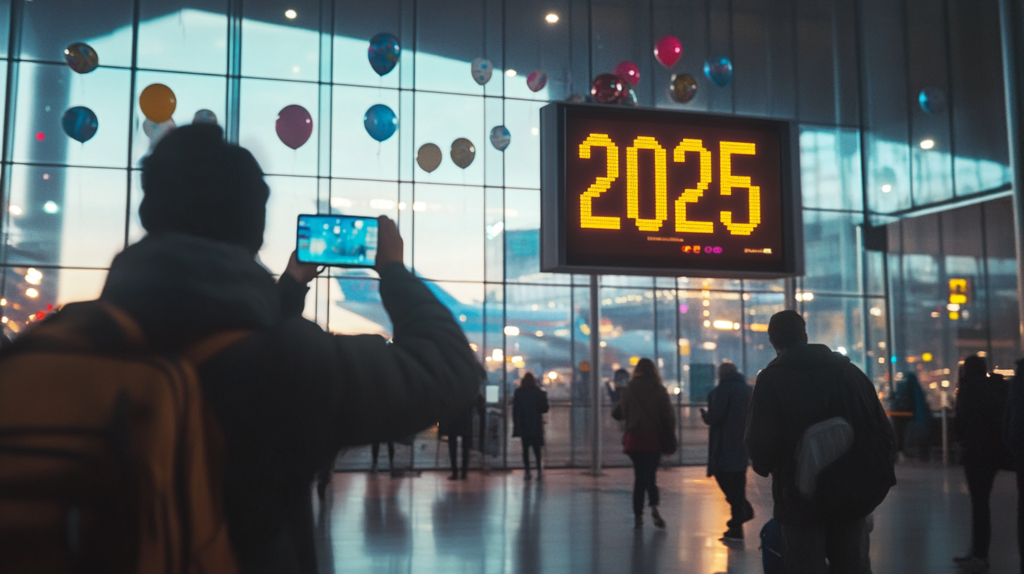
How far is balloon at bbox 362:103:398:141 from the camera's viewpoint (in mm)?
15031

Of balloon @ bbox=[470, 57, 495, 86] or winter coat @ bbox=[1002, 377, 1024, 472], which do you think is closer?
winter coat @ bbox=[1002, 377, 1024, 472]

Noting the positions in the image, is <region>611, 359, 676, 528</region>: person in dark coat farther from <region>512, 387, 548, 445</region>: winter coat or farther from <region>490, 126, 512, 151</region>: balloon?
<region>490, 126, 512, 151</region>: balloon

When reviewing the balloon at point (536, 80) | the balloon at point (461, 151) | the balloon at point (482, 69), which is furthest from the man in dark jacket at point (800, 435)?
the balloon at point (536, 80)

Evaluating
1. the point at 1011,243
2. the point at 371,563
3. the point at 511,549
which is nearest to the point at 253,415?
the point at 371,563

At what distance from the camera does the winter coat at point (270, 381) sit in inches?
41.4

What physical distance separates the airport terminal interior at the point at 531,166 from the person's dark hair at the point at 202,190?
12620 millimetres

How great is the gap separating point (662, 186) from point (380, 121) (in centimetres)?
903

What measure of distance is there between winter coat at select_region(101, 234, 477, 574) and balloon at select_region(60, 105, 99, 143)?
15.3 metres

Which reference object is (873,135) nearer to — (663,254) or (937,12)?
(937,12)

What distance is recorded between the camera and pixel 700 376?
841 inches

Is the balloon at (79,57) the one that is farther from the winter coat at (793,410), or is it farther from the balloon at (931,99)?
the balloon at (931,99)

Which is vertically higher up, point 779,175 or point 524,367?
point 779,175

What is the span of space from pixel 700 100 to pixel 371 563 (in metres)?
17.0

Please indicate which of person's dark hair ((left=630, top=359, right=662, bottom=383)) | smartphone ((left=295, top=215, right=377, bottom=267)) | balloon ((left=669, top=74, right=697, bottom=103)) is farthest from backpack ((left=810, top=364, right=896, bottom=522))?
balloon ((left=669, top=74, right=697, bottom=103))
